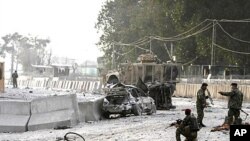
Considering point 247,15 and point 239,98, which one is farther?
point 247,15

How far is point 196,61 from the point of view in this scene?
5116 centimetres

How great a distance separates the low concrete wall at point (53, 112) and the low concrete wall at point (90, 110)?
41.4 inches

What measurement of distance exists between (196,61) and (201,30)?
5533 mm

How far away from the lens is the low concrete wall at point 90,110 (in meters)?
18.0

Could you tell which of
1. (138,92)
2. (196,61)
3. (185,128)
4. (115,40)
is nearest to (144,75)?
(138,92)

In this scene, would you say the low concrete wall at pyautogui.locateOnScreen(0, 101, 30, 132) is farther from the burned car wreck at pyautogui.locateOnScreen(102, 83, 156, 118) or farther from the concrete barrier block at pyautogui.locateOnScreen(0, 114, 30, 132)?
the burned car wreck at pyautogui.locateOnScreen(102, 83, 156, 118)

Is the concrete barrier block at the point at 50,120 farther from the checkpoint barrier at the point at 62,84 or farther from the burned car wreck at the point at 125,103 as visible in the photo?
the checkpoint barrier at the point at 62,84

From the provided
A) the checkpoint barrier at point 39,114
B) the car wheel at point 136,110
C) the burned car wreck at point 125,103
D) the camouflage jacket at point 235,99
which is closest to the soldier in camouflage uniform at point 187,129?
the camouflage jacket at point 235,99

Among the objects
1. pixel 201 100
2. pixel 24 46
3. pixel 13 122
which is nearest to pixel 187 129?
pixel 201 100

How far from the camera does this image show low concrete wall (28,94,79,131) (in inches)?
622

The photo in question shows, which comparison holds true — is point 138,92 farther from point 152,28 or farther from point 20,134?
point 152,28

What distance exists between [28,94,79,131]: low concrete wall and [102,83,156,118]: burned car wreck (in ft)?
9.00

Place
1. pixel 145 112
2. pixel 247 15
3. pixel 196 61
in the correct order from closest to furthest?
pixel 145 112 < pixel 247 15 < pixel 196 61

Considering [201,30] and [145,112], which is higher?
[201,30]
